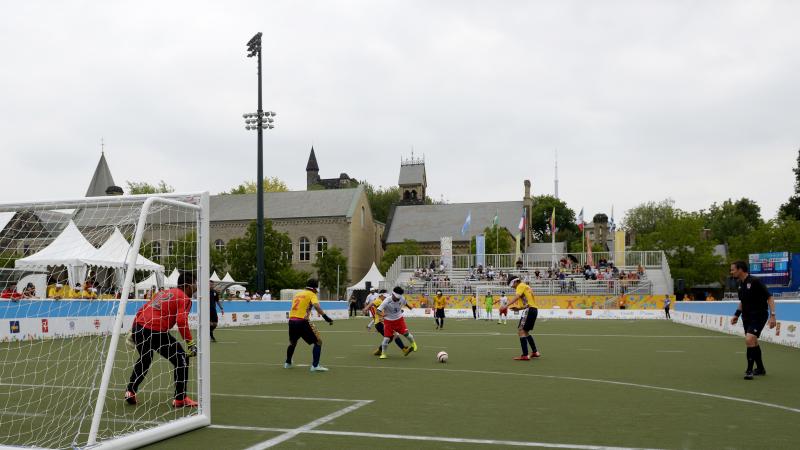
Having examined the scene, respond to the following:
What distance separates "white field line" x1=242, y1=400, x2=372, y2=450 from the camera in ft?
21.8

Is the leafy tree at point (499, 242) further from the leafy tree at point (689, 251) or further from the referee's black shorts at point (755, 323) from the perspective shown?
the referee's black shorts at point (755, 323)

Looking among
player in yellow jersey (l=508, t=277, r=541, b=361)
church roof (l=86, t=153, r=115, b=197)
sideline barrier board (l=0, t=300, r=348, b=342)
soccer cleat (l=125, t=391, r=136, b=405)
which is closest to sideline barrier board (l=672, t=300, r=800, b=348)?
player in yellow jersey (l=508, t=277, r=541, b=361)

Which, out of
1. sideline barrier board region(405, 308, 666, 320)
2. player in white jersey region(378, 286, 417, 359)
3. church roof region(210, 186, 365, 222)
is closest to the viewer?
player in white jersey region(378, 286, 417, 359)

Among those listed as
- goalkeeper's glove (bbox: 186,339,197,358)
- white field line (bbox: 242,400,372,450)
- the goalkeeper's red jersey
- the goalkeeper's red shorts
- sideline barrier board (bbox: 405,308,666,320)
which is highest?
the goalkeeper's red jersey

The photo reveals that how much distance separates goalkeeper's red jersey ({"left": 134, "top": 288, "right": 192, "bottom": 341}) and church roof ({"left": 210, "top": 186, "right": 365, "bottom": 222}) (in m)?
74.2

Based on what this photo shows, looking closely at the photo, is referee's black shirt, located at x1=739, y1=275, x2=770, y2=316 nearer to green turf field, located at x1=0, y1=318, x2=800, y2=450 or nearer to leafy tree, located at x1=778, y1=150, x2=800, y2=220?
green turf field, located at x1=0, y1=318, x2=800, y2=450

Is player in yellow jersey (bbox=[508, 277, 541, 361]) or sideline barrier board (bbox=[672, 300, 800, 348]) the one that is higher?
player in yellow jersey (bbox=[508, 277, 541, 361])

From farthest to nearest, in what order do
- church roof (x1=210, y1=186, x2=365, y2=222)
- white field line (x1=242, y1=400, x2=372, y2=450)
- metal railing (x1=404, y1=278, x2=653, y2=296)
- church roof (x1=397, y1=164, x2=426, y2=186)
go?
church roof (x1=397, y1=164, x2=426, y2=186) < church roof (x1=210, y1=186, x2=365, y2=222) < metal railing (x1=404, y1=278, x2=653, y2=296) < white field line (x1=242, y1=400, x2=372, y2=450)

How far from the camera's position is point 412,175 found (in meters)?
113

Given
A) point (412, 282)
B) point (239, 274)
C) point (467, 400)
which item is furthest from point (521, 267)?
point (467, 400)

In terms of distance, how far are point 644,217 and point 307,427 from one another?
368ft

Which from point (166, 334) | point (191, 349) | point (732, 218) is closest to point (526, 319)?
point (191, 349)

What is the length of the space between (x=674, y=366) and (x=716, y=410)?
577 cm

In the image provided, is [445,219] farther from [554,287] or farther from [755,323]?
[755,323]
